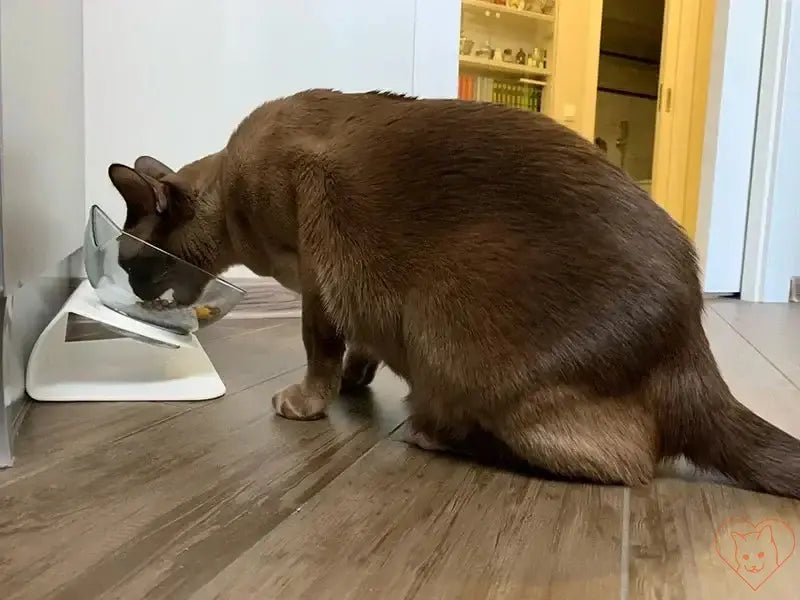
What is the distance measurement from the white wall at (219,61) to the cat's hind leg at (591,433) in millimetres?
1290

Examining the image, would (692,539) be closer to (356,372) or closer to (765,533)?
(765,533)

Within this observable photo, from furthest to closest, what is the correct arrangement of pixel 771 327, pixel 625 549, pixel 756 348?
pixel 771 327 → pixel 756 348 → pixel 625 549

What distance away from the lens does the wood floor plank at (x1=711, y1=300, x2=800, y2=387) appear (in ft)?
5.71

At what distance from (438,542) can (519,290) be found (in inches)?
11.5

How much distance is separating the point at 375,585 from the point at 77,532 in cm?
29

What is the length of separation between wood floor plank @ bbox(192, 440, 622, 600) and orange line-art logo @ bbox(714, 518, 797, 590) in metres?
0.10

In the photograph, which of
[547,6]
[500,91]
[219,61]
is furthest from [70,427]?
[547,6]

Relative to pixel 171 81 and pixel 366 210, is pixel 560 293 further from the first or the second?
pixel 171 81

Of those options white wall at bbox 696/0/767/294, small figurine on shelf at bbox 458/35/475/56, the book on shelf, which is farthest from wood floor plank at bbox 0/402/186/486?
small figurine on shelf at bbox 458/35/475/56

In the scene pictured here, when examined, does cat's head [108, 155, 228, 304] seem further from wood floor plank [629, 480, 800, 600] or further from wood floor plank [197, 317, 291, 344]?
wood floor plank [629, 480, 800, 600]

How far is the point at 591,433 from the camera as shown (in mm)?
892

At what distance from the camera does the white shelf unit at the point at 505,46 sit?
15.1 ft

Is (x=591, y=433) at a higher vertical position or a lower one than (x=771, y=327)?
higher

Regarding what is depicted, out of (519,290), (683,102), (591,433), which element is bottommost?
(591,433)
